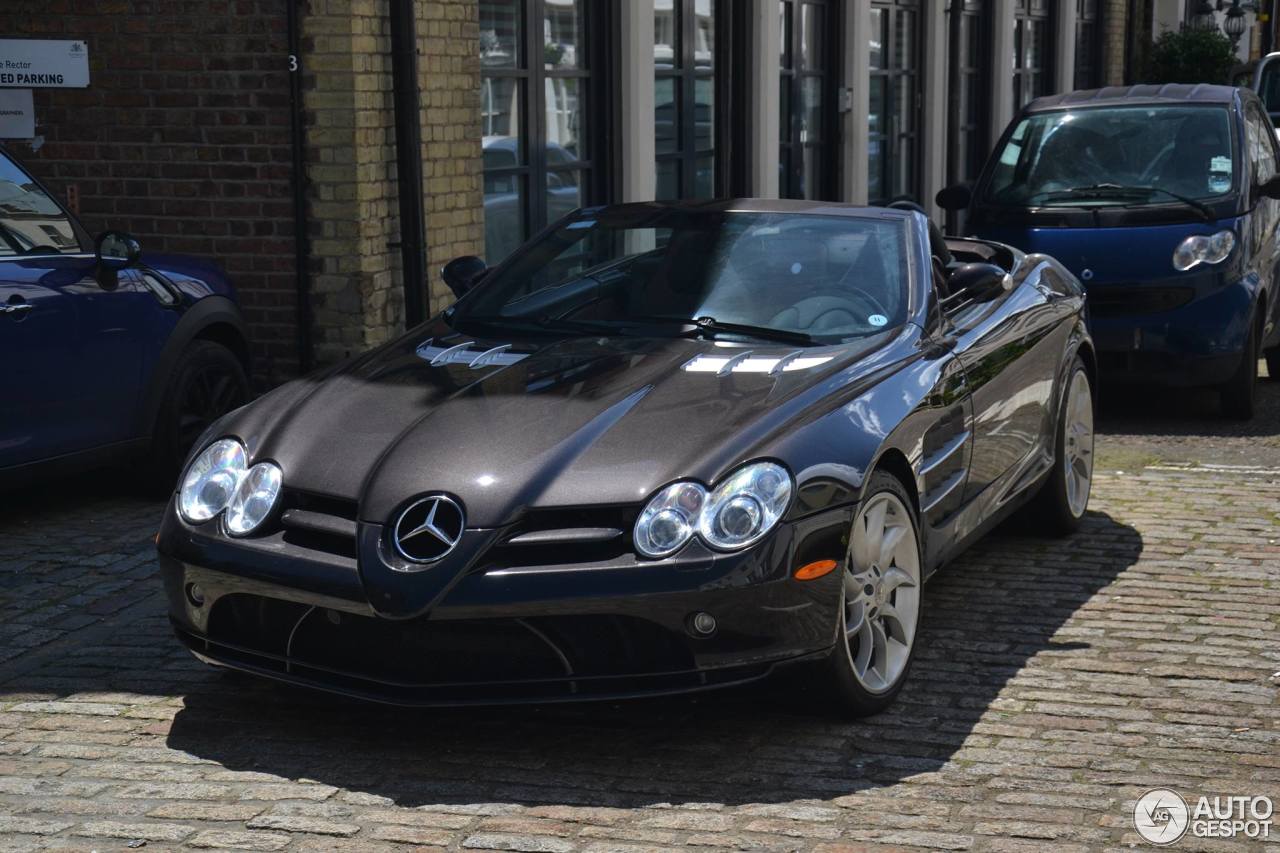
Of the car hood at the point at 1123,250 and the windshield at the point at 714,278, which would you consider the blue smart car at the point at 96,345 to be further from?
the car hood at the point at 1123,250

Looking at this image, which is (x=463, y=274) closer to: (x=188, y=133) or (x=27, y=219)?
(x=27, y=219)

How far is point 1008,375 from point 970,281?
13.7 inches

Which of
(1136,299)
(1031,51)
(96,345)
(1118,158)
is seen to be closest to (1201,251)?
(1136,299)

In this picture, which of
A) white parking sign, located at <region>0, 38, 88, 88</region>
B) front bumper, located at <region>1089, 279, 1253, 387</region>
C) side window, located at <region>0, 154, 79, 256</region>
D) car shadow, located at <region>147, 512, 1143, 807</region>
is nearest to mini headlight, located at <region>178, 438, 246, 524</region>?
car shadow, located at <region>147, 512, 1143, 807</region>

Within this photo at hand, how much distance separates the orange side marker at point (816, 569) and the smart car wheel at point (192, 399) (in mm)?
4134

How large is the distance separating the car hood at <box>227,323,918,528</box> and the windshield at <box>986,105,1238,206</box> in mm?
5490

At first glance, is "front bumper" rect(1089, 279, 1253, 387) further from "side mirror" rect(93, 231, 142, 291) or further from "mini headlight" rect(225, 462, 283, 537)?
"mini headlight" rect(225, 462, 283, 537)

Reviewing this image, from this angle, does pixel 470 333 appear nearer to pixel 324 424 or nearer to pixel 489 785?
pixel 324 424

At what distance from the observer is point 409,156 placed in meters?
9.84

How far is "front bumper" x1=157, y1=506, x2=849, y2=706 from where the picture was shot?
449cm

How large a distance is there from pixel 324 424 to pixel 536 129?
693 cm

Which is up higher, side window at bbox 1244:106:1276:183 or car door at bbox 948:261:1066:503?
side window at bbox 1244:106:1276:183

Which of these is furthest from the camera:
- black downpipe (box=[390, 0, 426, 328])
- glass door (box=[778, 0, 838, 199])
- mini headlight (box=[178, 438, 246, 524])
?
glass door (box=[778, 0, 838, 199])

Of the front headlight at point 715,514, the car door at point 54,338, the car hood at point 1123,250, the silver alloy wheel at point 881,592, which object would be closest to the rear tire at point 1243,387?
the car hood at point 1123,250
